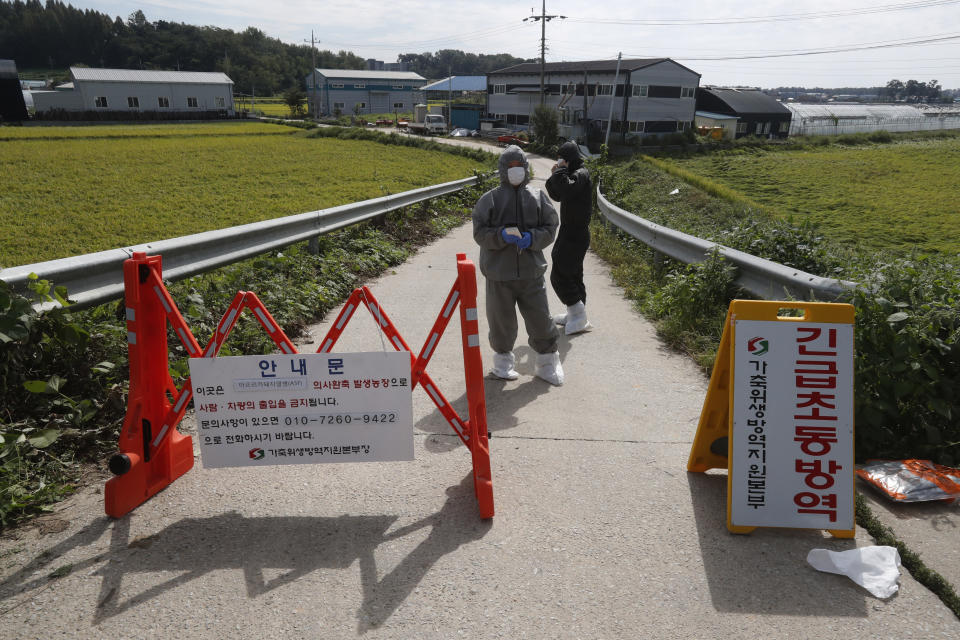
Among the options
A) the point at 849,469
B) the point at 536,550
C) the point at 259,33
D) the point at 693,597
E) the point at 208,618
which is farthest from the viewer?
the point at 259,33

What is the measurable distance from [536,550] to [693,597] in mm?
720

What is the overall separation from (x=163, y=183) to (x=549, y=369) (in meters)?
17.0

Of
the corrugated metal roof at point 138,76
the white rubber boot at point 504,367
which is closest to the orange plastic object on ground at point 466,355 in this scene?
the white rubber boot at point 504,367

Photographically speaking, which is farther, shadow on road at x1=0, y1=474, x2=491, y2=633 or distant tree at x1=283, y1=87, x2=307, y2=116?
distant tree at x1=283, y1=87, x2=307, y2=116

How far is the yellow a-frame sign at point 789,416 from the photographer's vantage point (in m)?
3.25

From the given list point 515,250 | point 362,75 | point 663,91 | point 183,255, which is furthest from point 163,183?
point 362,75

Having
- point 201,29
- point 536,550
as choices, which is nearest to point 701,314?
point 536,550

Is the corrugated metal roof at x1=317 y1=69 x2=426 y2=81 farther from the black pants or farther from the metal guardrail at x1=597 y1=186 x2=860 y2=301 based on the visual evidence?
the black pants

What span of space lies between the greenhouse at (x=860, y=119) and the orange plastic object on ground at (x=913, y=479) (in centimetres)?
7596

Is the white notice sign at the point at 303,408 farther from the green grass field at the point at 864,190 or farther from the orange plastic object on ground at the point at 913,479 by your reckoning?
the green grass field at the point at 864,190

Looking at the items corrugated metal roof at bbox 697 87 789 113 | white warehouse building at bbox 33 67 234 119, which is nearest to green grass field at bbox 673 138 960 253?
corrugated metal roof at bbox 697 87 789 113

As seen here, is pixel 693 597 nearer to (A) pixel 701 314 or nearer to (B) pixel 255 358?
(B) pixel 255 358

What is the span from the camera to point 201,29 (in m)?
136

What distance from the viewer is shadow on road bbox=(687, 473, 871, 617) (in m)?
2.71
